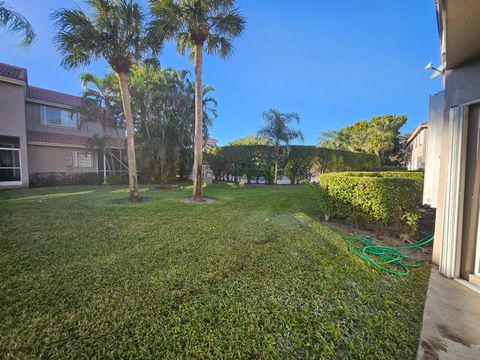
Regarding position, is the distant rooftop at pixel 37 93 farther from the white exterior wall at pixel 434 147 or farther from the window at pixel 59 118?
the white exterior wall at pixel 434 147

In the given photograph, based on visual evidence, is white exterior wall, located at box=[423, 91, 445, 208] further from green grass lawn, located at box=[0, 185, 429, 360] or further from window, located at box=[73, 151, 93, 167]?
window, located at box=[73, 151, 93, 167]

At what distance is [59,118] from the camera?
16969mm

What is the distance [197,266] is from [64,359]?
5.97 feet

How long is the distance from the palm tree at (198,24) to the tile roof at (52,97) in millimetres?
13866

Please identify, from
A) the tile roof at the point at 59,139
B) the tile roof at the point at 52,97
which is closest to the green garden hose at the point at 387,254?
the tile roof at the point at 59,139

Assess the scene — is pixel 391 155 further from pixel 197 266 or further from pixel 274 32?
pixel 197 266

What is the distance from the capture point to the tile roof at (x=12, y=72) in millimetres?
12267

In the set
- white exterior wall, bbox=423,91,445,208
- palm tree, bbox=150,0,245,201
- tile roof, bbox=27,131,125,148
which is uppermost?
palm tree, bbox=150,0,245,201

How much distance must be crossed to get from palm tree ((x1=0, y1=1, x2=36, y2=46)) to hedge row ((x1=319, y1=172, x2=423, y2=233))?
11.4 metres

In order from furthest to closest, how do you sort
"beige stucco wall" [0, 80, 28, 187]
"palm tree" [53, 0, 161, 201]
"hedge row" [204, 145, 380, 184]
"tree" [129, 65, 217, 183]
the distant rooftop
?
"hedge row" [204, 145, 380, 184], "tree" [129, 65, 217, 183], the distant rooftop, "beige stucco wall" [0, 80, 28, 187], "palm tree" [53, 0, 161, 201]

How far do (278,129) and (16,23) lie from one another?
1399 cm

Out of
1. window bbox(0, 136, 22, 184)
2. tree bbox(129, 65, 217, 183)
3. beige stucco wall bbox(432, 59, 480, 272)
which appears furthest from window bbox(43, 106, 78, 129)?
beige stucco wall bbox(432, 59, 480, 272)

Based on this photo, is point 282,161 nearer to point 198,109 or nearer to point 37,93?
point 198,109

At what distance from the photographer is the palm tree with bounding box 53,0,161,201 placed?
297 inches
